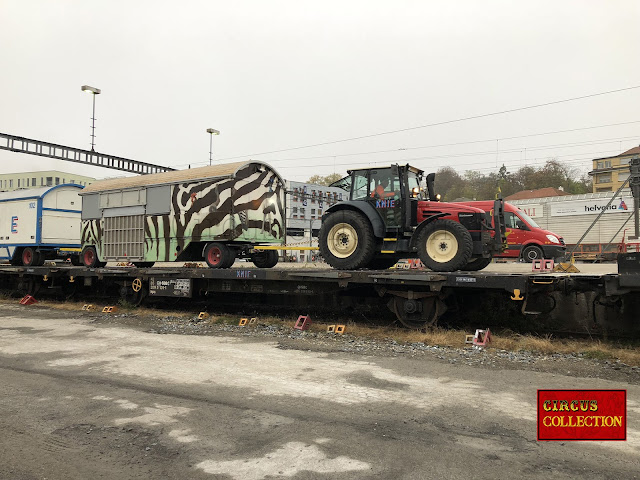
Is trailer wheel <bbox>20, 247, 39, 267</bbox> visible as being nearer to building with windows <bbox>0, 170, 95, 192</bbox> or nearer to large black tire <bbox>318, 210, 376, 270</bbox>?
large black tire <bbox>318, 210, 376, 270</bbox>

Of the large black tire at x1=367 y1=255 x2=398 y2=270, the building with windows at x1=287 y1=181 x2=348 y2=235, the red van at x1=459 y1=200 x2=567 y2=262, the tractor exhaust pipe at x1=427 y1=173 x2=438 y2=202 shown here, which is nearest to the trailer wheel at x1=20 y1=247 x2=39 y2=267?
the large black tire at x1=367 y1=255 x2=398 y2=270

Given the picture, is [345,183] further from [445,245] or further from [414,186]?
[445,245]

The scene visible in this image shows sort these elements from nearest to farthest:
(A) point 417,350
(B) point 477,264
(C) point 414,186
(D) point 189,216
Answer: (A) point 417,350 < (C) point 414,186 < (B) point 477,264 < (D) point 189,216

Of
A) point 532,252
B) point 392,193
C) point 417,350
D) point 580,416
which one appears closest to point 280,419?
point 580,416

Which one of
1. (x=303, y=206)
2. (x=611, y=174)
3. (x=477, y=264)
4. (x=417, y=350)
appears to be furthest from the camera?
(x=303, y=206)

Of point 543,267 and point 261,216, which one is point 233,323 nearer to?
point 261,216

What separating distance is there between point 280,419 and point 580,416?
254cm

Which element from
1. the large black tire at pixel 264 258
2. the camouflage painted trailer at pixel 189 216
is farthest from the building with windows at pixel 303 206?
the large black tire at pixel 264 258

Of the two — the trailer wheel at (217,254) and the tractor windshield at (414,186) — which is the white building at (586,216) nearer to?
the tractor windshield at (414,186)

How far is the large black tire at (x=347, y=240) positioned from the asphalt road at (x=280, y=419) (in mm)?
2615

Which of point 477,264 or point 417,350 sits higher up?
point 477,264

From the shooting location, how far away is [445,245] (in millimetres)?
8570

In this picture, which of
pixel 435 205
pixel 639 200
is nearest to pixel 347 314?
pixel 435 205

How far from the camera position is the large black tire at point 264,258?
12836 mm
